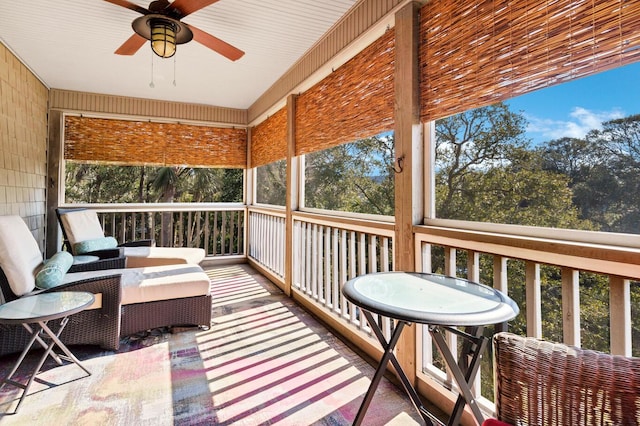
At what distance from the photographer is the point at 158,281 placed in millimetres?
2770

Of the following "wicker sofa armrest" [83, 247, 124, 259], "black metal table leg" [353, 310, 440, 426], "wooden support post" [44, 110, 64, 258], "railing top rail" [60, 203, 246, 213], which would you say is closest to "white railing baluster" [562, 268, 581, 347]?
"black metal table leg" [353, 310, 440, 426]

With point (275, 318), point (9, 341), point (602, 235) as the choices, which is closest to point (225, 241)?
point (275, 318)

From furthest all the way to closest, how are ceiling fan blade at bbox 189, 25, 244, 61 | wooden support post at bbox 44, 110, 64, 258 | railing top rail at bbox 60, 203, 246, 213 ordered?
1. railing top rail at bbox 60, 203, 246, 213
2. wooden support post at bbox 44, 110, 64, 258
3. ceiling fan blade at bbox 189, 25, 244, 61

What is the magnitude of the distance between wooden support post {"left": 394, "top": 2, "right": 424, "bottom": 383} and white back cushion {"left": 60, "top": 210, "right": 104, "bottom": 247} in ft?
12.0

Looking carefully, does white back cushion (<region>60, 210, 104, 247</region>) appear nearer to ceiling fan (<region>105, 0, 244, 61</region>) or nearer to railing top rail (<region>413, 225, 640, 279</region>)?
ceiling fan (<region>105, 0, 244, 61</region>)

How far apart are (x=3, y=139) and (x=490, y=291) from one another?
434cm

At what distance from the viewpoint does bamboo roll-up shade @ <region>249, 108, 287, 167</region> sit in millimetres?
4309

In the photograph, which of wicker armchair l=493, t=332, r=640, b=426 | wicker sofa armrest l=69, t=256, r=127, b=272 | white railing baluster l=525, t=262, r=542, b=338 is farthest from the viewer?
wicker sofa armrest l=69, t=256, r=127, b=272

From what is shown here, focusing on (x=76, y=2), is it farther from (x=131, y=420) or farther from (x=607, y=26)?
(x=607, y=26)

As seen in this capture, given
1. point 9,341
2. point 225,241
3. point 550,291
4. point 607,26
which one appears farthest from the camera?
point 225,241

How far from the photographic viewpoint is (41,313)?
1.90 metres

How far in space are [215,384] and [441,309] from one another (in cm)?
163

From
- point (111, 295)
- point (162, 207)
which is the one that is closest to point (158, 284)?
point (111, 295)

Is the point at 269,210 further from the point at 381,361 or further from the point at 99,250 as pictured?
the point at 381,361
